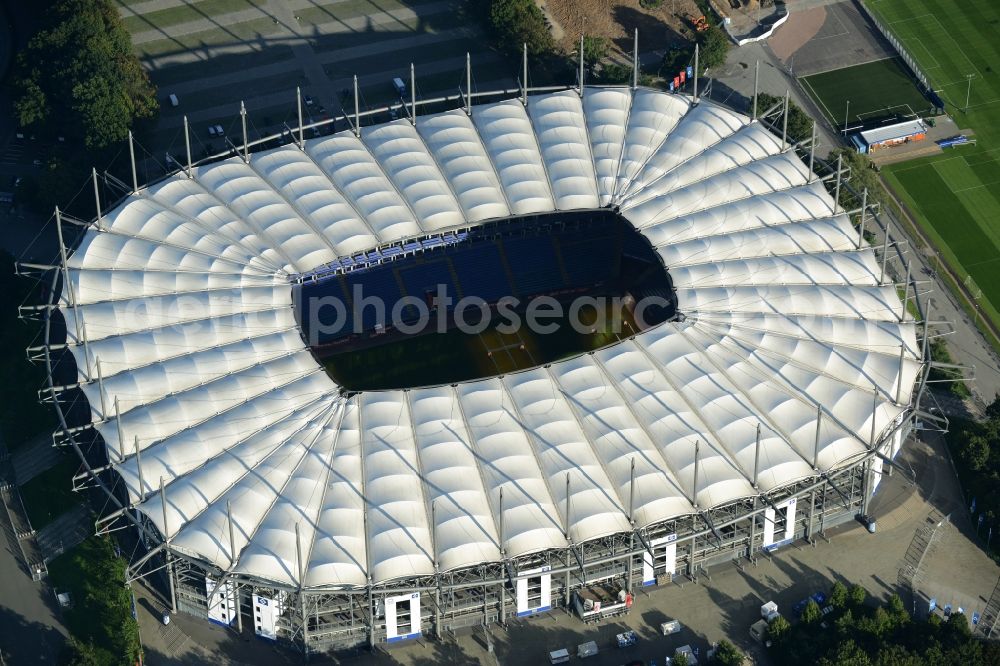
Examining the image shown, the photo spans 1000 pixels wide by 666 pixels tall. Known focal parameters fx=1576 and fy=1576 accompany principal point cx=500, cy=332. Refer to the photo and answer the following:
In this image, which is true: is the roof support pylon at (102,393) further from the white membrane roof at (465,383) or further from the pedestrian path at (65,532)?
the pedestrian path at (65,532)

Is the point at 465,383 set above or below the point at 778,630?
above

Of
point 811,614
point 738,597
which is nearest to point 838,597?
point 811,614

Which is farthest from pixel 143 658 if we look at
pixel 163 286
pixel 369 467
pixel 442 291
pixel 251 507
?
pixel 442 291

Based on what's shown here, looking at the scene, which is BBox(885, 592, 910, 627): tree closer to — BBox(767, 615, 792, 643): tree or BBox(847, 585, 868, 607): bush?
BBox(847, 585, 868, 607): bush

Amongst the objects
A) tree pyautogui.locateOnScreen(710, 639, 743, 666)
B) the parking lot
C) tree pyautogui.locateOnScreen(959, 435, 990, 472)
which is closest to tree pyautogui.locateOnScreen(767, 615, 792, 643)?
the parking lot

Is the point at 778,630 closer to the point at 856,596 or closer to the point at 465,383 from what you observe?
the point at 856,596

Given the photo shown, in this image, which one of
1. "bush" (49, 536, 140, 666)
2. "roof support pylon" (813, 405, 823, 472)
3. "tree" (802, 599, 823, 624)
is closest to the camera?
"bush" (49, 536, 140, 666)
